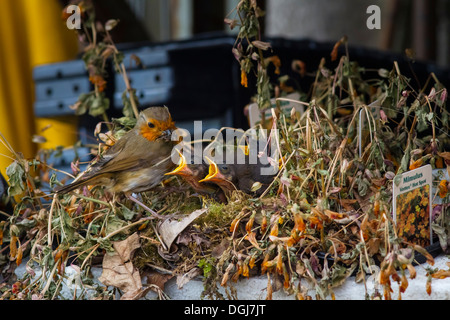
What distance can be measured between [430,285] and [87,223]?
84 centimetres

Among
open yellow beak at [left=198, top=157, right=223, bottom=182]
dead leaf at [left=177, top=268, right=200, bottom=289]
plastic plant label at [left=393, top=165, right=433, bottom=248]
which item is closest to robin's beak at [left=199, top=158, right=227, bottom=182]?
open yellow beak at [left=198, top=157, right=223, bottom=182]

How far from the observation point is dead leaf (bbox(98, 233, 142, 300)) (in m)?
1.18

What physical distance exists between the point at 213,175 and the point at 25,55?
5.72 feet

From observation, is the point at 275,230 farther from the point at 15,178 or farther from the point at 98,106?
the point at 98,106

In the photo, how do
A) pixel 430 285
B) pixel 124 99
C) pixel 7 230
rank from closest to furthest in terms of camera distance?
pixel 430 285, pixel 7 230, pixel 124 99

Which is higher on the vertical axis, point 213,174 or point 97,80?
point 97,80

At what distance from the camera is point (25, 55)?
261 centimetres

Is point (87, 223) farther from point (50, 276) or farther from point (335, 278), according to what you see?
point (335, 278)

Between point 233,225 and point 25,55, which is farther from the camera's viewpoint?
point 25,55

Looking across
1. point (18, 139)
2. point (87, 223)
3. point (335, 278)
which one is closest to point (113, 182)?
point (87, 223)

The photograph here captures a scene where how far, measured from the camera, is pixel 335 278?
1113 millimetres

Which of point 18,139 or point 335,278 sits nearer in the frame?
point 335,278

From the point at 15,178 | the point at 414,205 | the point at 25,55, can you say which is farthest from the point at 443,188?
the point at 25,55

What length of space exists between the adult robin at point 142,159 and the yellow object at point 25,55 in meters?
1.12
